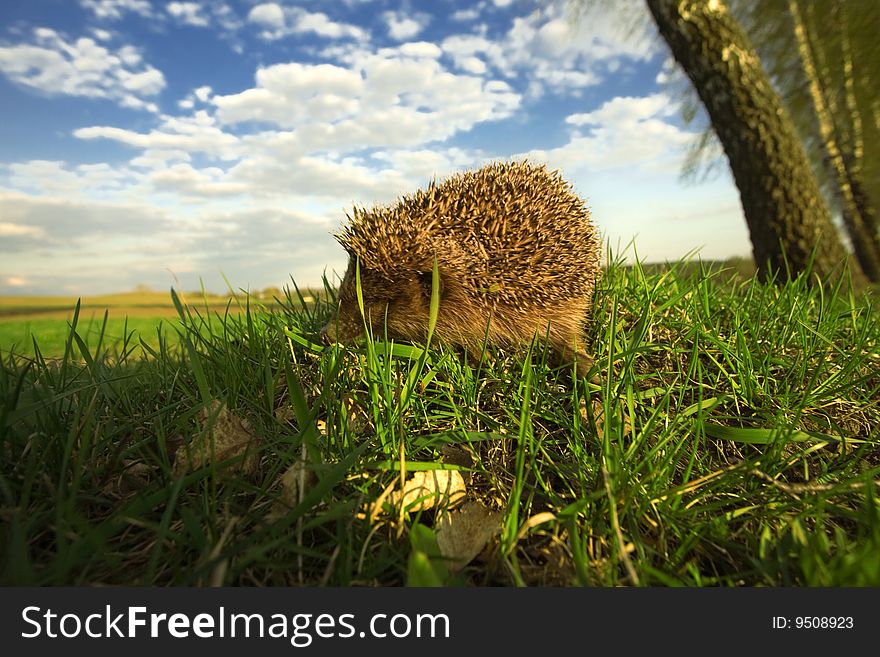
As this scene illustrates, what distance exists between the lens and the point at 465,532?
204 centimetres

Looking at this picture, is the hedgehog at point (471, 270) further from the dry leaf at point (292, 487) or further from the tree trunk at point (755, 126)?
the tree trunk at point (755, 126)

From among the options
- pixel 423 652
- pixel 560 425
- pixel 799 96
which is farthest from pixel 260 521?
pixel 799 96

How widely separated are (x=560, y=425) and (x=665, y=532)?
766 millimetres

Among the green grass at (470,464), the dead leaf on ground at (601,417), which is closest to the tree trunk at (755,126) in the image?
the green grass at (470,464)

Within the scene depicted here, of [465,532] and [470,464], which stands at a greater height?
[470,464]

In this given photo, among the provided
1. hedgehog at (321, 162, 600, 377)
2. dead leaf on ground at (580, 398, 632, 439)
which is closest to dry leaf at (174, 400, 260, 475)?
hedgehog at (321, 162, 600, 377)

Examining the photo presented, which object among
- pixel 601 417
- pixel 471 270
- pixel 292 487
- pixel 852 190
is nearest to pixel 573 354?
pixel 601 417

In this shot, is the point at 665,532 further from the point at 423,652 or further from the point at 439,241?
the point at 439,241

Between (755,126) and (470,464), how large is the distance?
21.6ft

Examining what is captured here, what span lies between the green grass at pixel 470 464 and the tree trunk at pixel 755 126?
12.1 feet

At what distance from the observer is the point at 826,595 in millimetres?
1669

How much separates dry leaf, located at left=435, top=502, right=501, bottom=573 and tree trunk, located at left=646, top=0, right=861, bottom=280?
20.2ft

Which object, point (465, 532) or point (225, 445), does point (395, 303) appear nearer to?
point (225, 445)

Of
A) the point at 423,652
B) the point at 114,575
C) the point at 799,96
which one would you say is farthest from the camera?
the point at 799,96
